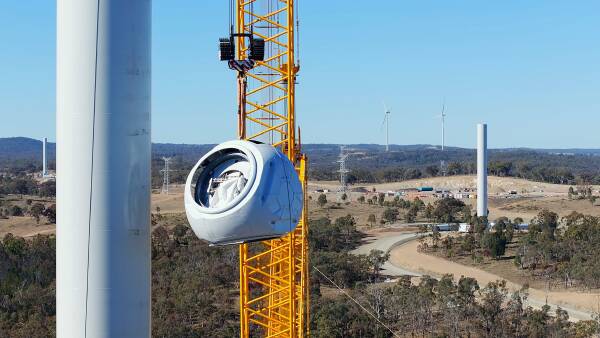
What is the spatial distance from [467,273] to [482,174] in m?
39.8

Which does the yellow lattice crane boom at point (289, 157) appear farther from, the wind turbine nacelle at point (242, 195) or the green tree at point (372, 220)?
the green tree at point (372, 220)

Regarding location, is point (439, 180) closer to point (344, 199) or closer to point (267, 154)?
point (344, 199)

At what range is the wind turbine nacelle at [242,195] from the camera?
45.1 ft

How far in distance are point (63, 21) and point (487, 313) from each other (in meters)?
37.7

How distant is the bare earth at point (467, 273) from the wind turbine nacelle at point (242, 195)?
41397 millimetres

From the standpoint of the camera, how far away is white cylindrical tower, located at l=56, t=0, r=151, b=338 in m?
13.0

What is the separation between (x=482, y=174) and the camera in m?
104

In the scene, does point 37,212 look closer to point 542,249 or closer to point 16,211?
point 16,211

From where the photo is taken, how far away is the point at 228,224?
13734 millimetres

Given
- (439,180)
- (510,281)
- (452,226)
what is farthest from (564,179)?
(510,281)

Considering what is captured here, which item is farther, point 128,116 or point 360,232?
point 360,232

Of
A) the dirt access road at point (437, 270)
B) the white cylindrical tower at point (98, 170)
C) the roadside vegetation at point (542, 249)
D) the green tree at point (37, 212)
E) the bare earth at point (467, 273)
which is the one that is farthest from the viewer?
the green tree at point (37, 212)

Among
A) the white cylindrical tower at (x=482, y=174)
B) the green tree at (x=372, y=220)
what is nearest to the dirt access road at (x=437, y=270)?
the green tree at (x=372, y=220)

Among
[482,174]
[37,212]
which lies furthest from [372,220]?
[37,212]
